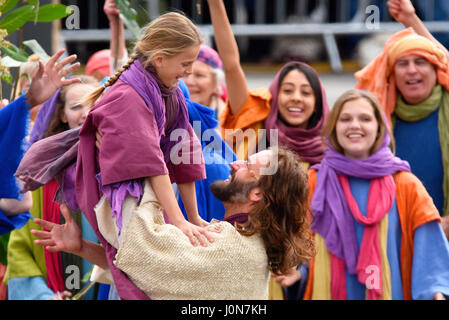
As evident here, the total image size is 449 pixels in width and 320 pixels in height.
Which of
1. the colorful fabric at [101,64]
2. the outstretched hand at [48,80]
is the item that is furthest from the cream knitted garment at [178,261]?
the colorful fabric at [101,64]

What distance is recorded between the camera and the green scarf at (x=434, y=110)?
4.84 metres

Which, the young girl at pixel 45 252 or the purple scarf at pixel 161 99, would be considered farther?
the young girl at pixel 45 252

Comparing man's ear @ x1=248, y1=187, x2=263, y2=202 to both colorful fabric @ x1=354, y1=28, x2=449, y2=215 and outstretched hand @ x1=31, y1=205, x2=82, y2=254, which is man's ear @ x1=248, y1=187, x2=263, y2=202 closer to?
outstretched hand @ x1=31, y1=205, x2=82, y2=254

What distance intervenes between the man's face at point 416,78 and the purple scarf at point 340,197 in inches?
23.0

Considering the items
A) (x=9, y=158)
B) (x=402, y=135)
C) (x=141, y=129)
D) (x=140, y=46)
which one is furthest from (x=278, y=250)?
(x=402, y=135)

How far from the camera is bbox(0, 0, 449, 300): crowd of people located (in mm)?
2930

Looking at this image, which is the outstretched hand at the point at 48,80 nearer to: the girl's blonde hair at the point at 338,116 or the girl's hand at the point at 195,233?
the girl's hand at the point at 195,233

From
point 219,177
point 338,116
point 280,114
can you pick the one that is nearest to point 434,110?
point 338,116

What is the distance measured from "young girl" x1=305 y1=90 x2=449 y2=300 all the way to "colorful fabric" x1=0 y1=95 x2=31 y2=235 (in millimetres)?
1468

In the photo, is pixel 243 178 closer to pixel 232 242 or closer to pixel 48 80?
pixel 232 242

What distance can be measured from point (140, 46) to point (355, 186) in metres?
1.72

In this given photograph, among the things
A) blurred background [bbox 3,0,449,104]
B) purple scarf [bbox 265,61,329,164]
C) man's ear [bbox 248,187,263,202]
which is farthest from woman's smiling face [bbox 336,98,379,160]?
blurred background [bbox 3,0,449,104]

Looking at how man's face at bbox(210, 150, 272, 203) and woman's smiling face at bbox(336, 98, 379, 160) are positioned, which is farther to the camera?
woman's smiling face at bbox(336, 98, 379, 160)

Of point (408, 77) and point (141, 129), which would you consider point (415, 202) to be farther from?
point (141, 129)
